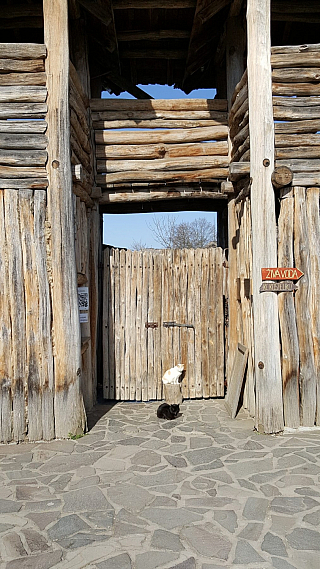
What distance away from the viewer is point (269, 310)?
5824mm

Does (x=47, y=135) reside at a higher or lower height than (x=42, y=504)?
higher

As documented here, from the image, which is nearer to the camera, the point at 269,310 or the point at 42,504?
the point at 42,504

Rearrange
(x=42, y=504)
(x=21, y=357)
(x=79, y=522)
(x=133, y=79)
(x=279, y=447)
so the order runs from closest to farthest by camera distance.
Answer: (x=79, y=522) < (x=42, y=504) < (x=279, y=447) < (x=21, y=357) < (x=133, y=79)

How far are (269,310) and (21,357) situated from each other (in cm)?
315

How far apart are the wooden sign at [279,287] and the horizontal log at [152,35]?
4738mm

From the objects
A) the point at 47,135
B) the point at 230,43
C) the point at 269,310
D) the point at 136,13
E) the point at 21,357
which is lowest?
the point at 21,357

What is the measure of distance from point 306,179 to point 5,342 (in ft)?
14.2

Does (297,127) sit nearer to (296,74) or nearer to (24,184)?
(296,74)

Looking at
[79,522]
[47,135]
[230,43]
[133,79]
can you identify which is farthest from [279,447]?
[133,79]

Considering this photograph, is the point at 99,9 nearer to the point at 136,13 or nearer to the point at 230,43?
Result: the point at 136,13

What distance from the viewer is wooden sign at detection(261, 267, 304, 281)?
5.80 metres

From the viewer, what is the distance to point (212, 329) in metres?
7.82

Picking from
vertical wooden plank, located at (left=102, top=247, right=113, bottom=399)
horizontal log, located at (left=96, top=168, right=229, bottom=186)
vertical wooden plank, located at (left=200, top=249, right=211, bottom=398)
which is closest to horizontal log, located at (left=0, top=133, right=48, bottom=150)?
horizontal log, located at (left=96, top=168, right=229, bottom=186)

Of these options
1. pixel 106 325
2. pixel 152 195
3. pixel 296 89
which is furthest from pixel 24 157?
pixel 296 89
